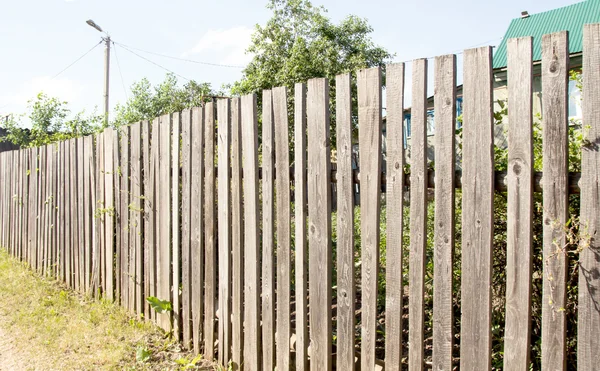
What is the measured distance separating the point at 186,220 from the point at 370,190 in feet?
6.13

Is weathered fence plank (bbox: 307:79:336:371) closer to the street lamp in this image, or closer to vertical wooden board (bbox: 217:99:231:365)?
vertical wooden board (bbox: 217:99:231:365)

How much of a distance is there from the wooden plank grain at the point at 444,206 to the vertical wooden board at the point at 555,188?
14.4 inches

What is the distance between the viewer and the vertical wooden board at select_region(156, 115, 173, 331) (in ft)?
13.3

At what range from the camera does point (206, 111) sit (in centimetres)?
360

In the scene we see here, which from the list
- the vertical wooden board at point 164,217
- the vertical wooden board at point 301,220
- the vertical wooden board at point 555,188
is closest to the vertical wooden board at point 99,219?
the vertical wooden board at point 164,217

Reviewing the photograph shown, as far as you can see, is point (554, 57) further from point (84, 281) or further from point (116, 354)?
point (84, 281)

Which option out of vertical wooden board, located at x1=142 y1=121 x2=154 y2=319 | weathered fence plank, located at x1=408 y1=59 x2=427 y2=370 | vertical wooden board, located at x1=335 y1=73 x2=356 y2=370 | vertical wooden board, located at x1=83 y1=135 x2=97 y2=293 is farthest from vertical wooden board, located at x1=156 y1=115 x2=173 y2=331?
weathered fence plank, located at x1=408 y1=59 x2=427 y2=370

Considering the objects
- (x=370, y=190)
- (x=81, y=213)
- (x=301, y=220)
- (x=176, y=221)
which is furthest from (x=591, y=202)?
(x=81, y=213)

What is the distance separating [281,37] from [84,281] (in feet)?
58.0

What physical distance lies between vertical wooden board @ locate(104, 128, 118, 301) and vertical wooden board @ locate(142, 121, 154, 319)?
2.15ft

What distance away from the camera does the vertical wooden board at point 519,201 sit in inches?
76.0

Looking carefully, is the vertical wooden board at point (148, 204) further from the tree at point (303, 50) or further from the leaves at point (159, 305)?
the tree at point (303, 50)

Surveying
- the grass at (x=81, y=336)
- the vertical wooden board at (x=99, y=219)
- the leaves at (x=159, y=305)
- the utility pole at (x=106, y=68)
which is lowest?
the grass at (x=81, y=336)

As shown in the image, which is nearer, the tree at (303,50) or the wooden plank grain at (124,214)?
the wooden plank grain at (124,214)
